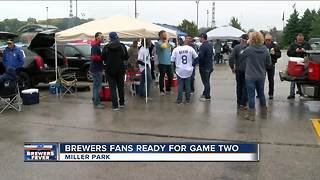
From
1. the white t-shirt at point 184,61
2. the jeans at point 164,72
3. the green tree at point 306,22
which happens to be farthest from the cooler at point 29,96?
the green tree at point 306,22

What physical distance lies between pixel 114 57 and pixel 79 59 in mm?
6142

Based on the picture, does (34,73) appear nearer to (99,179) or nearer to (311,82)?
(311,82)

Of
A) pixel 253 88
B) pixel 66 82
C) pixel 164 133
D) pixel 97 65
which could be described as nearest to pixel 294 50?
pixel 253 88

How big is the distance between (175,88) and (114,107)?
4198 mm

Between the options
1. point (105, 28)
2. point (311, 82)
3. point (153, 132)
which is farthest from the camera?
point (105, 28)

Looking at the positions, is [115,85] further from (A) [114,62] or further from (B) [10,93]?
(B) [10,93]

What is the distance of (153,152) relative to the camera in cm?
364

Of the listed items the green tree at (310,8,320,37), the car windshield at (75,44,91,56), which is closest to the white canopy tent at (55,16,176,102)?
the car windshield at (75,44,91,56)

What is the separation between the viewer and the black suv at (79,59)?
16.0 metres

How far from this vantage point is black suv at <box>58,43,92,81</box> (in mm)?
15953

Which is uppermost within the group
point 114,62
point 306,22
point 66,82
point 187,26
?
point 306,22

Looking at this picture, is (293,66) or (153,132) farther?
(293,66)

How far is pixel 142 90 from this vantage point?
1243 cm

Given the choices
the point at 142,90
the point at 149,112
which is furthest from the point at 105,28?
the point at 149,112
